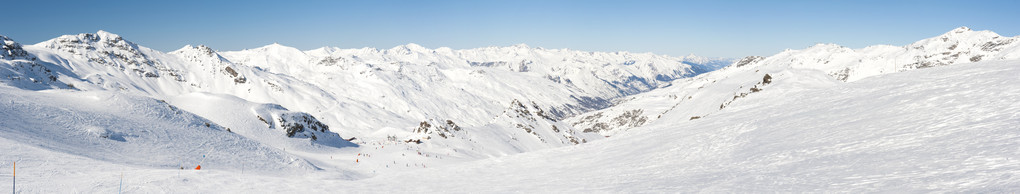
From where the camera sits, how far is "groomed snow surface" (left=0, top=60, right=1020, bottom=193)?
1086 centimetres

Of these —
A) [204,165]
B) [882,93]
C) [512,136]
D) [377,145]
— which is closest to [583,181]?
[882,93]

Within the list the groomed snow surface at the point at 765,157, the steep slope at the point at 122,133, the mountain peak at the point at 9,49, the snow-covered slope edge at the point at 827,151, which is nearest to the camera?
the snow-covered slope edge at the point at 827,151

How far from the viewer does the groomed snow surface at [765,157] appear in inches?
428

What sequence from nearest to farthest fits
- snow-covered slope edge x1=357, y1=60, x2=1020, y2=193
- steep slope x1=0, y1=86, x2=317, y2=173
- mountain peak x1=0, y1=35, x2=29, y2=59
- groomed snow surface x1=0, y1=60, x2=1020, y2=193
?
snow-covered slope edge x1=357, y1=60, x2=1020, y2=193
groomed snow surface x1=0, y1=60, x2=1020, y2=193
steep slope x1=0, y1=86, x2=317, y2=173
mountain peak x1=0, y1=35, x2=29, y2=59

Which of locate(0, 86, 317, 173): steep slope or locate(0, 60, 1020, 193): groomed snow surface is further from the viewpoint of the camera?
locate(0, 86, 317, 173): steep slope

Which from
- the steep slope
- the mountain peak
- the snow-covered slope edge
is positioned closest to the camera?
the snow-covered slope edge

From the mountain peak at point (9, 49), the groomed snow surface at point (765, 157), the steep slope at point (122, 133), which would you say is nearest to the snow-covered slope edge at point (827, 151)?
the groomed snow surface at point (765, 157)

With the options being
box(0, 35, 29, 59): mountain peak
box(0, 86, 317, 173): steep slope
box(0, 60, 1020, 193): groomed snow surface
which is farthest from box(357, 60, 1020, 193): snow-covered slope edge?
box(0, 35, 29, 59): mountain peak

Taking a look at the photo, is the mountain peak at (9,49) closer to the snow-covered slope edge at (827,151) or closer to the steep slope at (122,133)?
the steep slope at (122,133)

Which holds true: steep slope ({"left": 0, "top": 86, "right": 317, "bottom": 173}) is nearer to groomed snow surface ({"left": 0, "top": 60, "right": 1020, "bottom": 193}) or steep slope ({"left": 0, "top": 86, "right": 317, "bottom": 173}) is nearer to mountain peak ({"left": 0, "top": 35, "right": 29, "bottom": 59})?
groomed snow surface ({"left": 0, "top": 60, "right": 1020, "bottom": 193})

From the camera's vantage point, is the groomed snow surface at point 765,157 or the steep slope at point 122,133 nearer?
the groomed snow surface at point 765,157

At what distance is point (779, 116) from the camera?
73.1 ft

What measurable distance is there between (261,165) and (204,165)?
4819mm

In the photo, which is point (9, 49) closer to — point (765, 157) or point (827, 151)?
point (765, 157)
